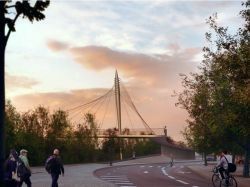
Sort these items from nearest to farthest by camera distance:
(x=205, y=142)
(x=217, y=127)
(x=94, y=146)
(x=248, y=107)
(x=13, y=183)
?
(x=13, y=183)
(x=248, y=107)
(x=217, y=127)
(x=205, y=142)
(x=94, y=146)

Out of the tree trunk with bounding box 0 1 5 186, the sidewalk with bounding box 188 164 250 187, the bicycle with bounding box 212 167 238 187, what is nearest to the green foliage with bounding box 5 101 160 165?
the sidewalk with bounding box 188 164 250 187

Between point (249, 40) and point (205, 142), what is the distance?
44.7 feet

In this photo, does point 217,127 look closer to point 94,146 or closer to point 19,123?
point 19,123

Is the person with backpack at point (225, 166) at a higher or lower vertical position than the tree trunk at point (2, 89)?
lower

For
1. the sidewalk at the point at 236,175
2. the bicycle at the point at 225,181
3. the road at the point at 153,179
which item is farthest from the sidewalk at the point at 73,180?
the sidewalk at the point at 236,175

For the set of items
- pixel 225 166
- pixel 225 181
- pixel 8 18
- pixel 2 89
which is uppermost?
pixel 8 18

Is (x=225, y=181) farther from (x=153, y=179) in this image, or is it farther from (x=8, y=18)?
(x=8, y=18)

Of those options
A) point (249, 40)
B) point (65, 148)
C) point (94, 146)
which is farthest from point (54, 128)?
point (249, 40)

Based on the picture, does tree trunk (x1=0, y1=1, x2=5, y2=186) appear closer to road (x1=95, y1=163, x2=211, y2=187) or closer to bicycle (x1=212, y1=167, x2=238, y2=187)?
bicycle (x1=212, y1=167, x2=238, y2=187)

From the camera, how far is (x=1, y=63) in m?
7.90

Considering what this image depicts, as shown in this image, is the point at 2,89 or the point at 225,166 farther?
the point at 225,166

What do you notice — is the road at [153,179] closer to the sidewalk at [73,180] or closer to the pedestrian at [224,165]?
the sidewalk at [73,180]

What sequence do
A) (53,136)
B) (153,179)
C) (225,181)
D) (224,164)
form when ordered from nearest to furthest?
(225,181) → (224,164) → (153,179) → (53,136)

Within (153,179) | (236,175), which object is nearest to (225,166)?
(153,179)
